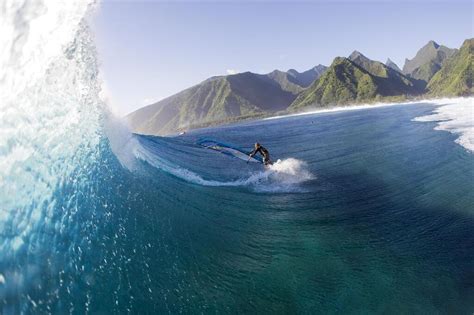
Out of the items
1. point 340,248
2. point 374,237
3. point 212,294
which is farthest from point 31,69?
Answer: point 374,237

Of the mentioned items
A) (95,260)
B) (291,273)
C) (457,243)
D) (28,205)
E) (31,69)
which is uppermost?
(31,69)

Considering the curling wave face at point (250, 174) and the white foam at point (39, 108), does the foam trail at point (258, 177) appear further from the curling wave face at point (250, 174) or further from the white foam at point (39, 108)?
the white foam at point (39, 108)

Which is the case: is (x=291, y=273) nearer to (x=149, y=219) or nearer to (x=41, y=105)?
(x=149, y=219)

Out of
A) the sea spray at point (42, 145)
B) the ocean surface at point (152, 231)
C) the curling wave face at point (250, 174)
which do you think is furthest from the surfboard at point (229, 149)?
the sea spray at point (42, 145)

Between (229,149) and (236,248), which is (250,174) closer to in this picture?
(229,149)

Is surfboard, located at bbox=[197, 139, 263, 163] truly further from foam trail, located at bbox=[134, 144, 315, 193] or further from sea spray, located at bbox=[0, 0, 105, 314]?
sea spray, located at bbox=[0, 0, 105, 314]
